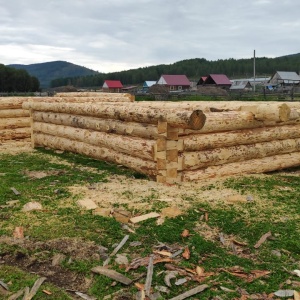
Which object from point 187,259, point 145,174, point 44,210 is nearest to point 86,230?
point 44,210

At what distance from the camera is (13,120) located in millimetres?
14180

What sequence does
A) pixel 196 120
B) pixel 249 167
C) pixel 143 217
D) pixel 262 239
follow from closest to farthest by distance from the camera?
1. pixel 262 239
2. pixel 143 217
3. pixel 196 120
4. pixel 249 167

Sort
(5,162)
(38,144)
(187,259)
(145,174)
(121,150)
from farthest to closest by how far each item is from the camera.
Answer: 1. (38,144)
2. (5,162)
3. (121,150)
4. (145,174)
5. (187,259)

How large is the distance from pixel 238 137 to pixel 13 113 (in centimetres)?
946

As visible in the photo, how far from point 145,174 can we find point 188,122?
1.66 meters

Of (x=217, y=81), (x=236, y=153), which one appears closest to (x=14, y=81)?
(x=217, y=81)

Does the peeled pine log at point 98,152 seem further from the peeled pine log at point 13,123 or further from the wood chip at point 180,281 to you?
the wood chip at point 180,281

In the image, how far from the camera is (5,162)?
379 inches

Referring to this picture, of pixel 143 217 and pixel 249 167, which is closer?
pixel 143 217

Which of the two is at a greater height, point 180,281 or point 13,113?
point 13,113

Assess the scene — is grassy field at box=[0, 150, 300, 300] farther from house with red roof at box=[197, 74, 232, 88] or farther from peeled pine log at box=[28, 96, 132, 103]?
house with red roof at box=[197, 74, 232, 88]

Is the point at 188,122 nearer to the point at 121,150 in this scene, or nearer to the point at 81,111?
the point at 121,150

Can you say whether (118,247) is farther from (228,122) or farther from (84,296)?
(228,122)

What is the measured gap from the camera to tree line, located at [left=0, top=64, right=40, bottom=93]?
223ft
